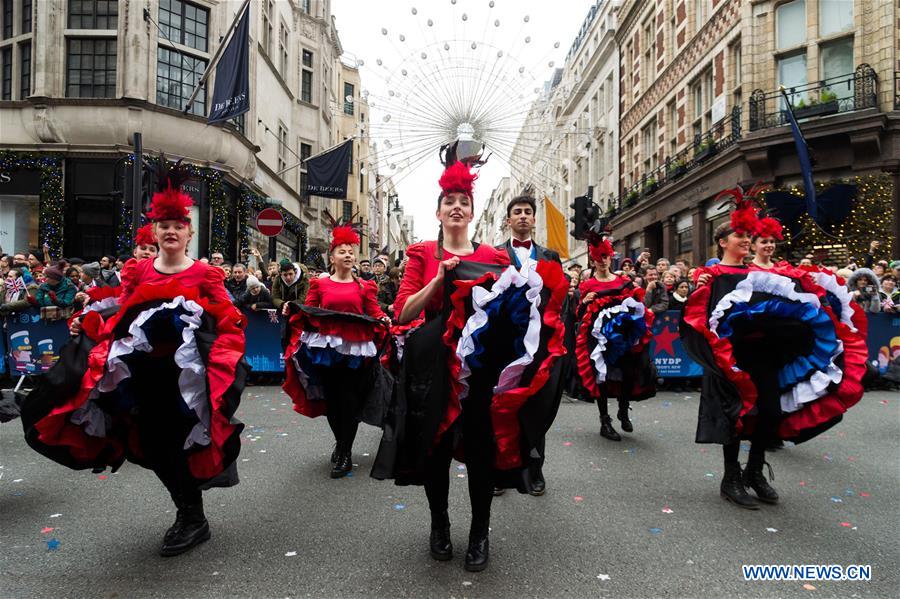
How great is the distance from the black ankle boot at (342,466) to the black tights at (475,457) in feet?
6.03

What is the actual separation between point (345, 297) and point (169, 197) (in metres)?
1.91

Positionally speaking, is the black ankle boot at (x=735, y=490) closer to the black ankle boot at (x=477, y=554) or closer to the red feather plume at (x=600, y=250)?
the black ankle boot at (x=477, y=554)

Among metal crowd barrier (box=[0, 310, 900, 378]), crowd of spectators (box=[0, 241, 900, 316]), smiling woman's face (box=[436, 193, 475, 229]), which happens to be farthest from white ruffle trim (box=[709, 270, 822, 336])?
metal crowd barrier (box=[0, 310, 900, 378])

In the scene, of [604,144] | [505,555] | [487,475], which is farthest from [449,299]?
[604,144]

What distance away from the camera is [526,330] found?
2943mm

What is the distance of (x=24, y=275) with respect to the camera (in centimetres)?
1040

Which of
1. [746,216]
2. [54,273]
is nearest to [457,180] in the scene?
[746,216]

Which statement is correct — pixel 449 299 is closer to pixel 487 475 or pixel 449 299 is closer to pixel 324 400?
pixel 487 475

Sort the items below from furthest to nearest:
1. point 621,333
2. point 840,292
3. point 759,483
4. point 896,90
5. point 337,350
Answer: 1. point 896,90
2. point 621,333
3. point 337,350
4. point 759,483
5. point 840,292

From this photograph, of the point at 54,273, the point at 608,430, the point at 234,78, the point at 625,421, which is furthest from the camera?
the point at 234,78

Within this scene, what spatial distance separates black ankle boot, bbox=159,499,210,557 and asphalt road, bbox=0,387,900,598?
6 cm

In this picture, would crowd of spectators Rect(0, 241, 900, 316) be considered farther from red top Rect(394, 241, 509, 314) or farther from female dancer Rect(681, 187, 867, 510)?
red top Rect(394, 241, 509, 314)

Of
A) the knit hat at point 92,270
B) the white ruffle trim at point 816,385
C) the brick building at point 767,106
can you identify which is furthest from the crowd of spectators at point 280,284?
the brick building at point 767,106

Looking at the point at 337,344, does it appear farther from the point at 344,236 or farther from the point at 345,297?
the point at 344,236
